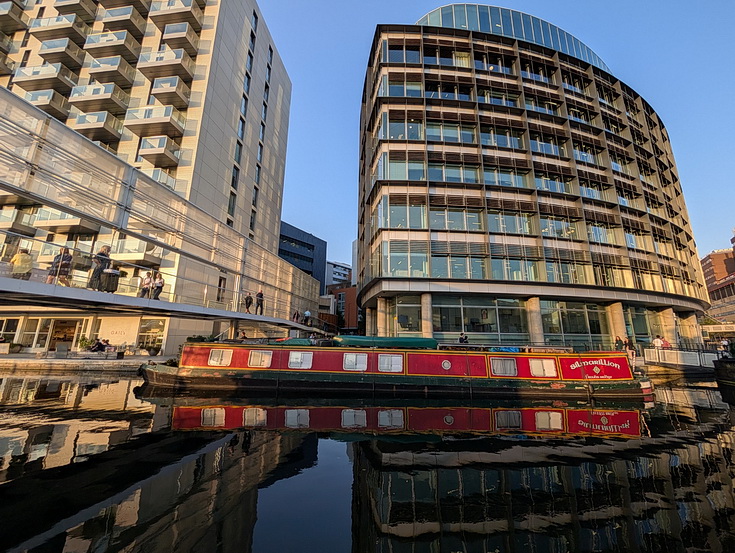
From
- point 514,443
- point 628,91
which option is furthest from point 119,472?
point 628,91

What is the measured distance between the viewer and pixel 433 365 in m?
16.0

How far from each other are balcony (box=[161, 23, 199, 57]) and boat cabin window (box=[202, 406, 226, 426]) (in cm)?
3352

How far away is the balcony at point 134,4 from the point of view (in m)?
31.0

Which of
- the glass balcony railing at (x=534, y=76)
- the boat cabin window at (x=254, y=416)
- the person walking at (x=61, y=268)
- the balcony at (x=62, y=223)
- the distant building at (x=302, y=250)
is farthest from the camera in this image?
the distant building at (x=302, y=250)

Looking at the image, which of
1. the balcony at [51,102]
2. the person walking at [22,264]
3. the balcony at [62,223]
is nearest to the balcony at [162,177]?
the balcony at [62,223]

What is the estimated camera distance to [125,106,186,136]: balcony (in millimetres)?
26562

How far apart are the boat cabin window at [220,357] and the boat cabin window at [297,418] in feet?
17.1

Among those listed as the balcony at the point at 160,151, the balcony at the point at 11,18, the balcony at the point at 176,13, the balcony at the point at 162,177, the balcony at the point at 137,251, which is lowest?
the balcony at the point at 137,251

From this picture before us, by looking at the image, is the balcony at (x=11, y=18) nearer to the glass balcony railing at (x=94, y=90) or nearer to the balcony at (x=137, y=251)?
the glass balcony railing at (x=94, y=90)

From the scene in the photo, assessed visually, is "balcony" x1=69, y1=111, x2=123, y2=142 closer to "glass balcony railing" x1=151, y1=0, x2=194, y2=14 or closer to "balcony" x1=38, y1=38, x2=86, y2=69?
"balcony" x1=38, y1=38, x2=86, y2=69

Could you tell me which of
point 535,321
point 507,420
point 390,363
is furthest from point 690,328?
point 390,363

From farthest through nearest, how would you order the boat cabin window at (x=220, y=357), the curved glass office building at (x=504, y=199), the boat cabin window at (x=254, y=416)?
the curved glass office building at (x=504, y=199)
the boat cabin window at (x=220, y=357)
the boat cabin window at (x=254, y=416)

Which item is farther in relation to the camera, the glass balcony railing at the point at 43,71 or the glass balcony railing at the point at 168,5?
the glass balcony railing at the point at 168,5

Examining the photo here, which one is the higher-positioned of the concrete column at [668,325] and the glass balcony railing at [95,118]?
the glass balcony railing at [95,118]
